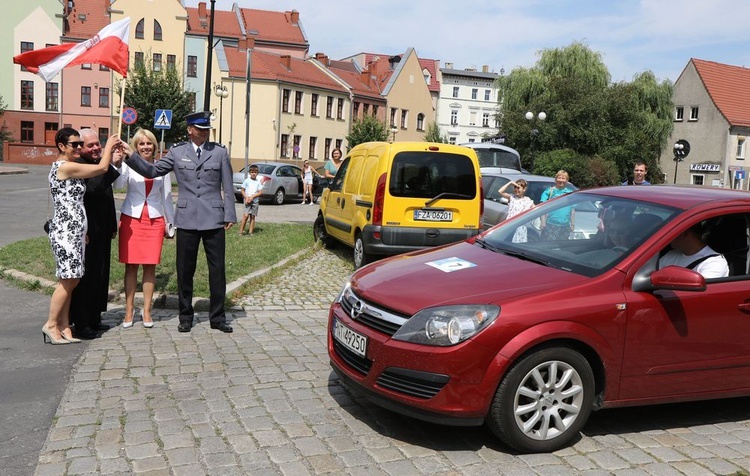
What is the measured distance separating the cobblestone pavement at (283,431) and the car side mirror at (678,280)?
103 cm

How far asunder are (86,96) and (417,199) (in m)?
55.5

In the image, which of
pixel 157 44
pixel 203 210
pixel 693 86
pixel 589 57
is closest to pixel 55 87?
pixel 157 44

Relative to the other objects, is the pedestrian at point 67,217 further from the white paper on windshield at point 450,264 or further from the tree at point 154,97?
the tree at point 154,97

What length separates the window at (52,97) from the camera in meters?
58.3

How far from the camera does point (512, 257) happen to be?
486 centimetres

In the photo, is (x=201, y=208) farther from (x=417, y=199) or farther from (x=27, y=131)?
(x=27, y=131)

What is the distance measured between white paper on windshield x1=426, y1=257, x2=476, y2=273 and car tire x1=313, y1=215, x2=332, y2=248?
27.9 ft

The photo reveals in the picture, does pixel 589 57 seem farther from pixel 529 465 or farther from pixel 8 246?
pixel 529 465

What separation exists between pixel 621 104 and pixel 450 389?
4698cm

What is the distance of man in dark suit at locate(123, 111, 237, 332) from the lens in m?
6.69

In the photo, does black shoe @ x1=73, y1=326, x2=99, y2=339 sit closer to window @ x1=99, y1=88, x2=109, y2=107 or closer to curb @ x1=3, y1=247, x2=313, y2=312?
curb @ x1=3, y1=247, x2=313, y2=312

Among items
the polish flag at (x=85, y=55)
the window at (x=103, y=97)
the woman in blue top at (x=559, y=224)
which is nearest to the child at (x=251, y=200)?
the polish flag at (x=85, y=55)

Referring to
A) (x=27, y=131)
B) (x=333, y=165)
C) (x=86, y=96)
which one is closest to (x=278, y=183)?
(x=333, y=165)

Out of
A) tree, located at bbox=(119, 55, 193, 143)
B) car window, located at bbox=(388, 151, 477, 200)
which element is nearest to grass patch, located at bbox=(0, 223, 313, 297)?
car window, located at bbox=(388, 151, 477, 200)
